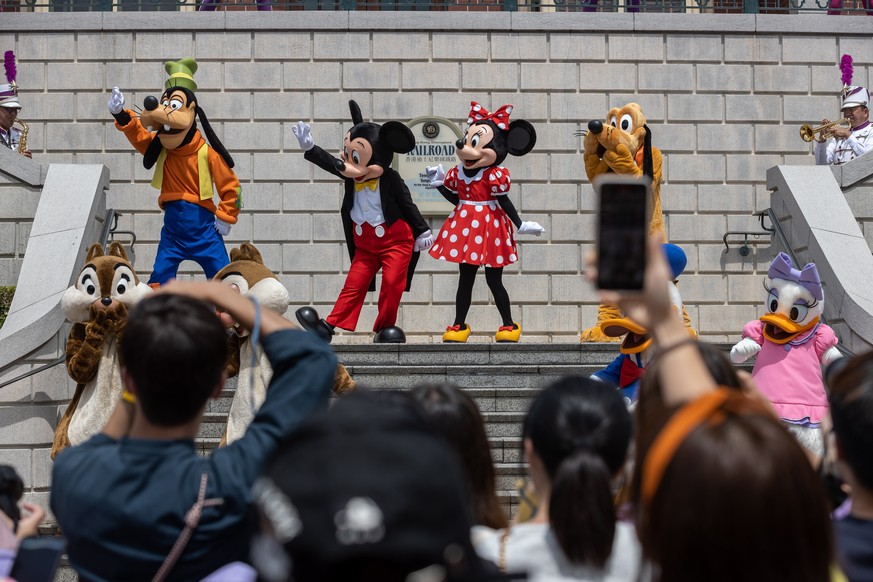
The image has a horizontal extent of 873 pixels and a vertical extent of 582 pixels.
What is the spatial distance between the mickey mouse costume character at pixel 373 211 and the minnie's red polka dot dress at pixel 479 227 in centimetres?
23

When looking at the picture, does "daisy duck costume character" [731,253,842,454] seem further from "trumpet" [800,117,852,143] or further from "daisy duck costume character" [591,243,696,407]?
"trumpet" [800,117,852,143]

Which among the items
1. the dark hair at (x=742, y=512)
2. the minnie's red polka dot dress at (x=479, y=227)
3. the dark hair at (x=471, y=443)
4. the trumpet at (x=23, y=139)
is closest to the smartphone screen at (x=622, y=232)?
the dark hair at (x=742, y=512)

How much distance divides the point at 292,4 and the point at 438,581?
41.2 ft

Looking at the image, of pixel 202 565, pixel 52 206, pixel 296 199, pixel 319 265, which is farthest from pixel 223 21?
pixel 202 565

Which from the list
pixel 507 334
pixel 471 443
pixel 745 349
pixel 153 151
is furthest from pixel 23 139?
pixel 471 443

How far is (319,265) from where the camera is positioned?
1201cm

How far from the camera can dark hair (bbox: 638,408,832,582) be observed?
1390 mm

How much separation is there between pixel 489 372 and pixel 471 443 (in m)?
5.21

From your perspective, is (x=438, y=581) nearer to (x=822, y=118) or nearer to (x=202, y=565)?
(x=202, y=565)

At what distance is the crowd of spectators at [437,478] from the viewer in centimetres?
122

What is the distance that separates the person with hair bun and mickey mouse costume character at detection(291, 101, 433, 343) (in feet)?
19.9

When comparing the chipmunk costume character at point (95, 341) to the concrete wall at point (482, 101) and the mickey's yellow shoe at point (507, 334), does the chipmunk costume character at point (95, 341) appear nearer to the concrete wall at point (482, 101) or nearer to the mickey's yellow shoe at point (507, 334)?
the mickey's yellow shoe at point (507, 334)

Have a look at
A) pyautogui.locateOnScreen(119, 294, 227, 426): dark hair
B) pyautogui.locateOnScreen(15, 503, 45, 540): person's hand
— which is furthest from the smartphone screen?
pyautogui.locateOnScreen(15, 503, 45, 540): person's hand

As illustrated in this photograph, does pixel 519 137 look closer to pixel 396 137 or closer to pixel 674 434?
pixel 396 137
